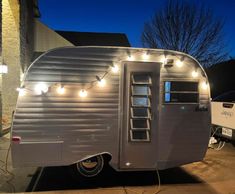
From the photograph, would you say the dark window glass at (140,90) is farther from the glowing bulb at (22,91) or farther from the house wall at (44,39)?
the house wall at (44,39)

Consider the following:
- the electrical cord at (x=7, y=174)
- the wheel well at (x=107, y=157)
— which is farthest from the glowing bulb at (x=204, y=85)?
the electrical cord at (x=7, y=174)

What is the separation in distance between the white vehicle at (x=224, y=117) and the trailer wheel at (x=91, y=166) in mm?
4520

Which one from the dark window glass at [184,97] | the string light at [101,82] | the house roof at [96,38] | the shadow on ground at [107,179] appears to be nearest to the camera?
the string light at [101,82]

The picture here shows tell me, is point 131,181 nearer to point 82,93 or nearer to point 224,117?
point 82,93

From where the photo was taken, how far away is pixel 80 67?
20.5 ft

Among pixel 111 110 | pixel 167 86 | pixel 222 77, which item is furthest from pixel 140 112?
pixel 222 77

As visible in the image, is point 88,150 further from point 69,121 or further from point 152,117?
point 152,117

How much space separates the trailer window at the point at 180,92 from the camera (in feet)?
21.7

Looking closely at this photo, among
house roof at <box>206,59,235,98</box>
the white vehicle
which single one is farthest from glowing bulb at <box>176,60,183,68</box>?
house roof at <box>206,59,235,98</box>

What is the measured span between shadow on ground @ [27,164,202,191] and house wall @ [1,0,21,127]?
7.15 metres

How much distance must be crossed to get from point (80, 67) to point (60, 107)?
813mm

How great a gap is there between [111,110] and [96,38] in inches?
915

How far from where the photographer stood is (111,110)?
20.9ft

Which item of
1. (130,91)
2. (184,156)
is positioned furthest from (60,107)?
(184,156)
